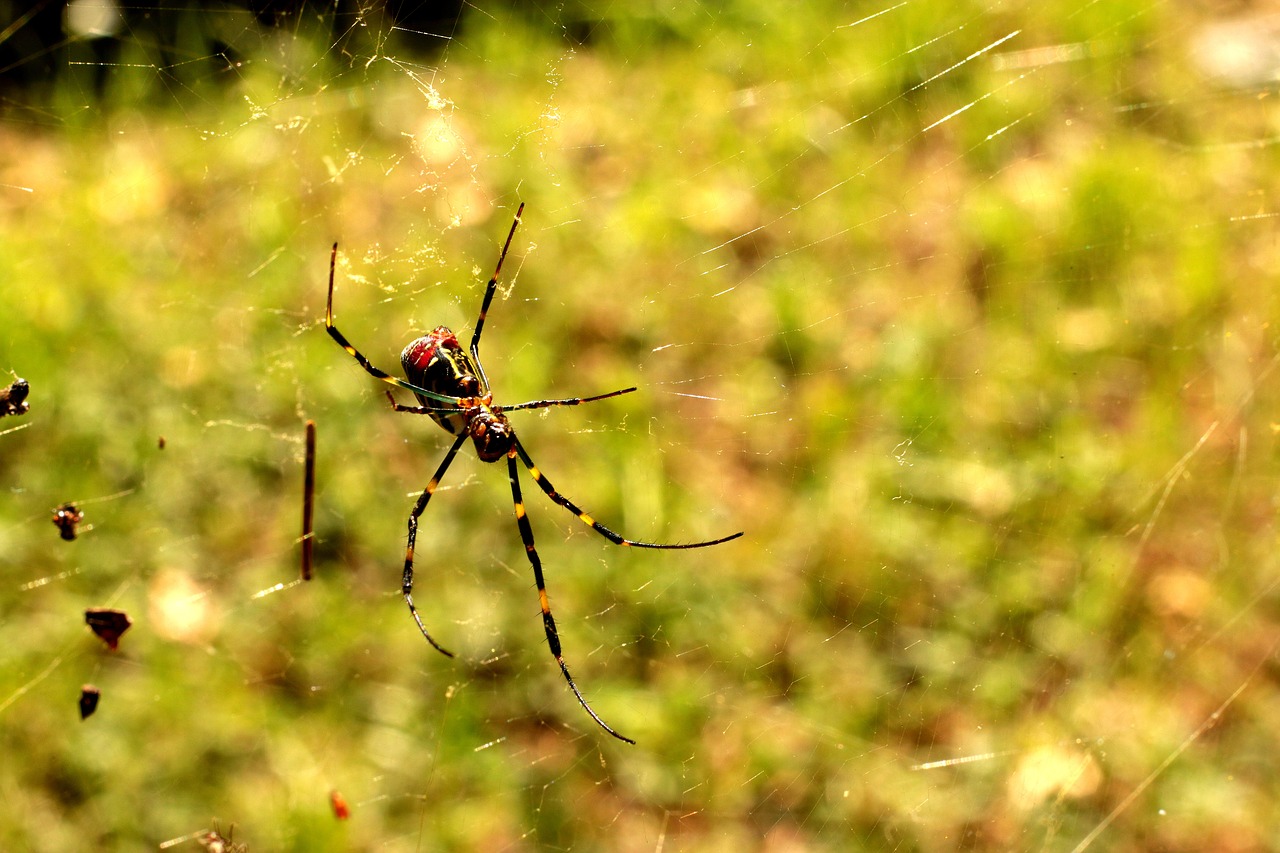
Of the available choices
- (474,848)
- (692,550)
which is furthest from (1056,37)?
(474,848)

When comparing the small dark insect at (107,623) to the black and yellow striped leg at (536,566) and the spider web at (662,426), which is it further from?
the black and yellow striped leg at (536,566)

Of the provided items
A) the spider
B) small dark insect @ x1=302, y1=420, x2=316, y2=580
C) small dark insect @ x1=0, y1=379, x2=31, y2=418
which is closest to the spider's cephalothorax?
the spider

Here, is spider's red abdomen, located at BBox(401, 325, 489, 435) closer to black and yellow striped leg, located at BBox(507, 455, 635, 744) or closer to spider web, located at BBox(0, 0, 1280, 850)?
black and yellow striped leg, located at BBox(507, 455, 635, 744)

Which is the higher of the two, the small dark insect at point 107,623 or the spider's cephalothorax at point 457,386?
the spider's cephalothorax at point 457,386

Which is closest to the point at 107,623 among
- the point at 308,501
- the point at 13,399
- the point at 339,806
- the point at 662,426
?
the point at 308,501

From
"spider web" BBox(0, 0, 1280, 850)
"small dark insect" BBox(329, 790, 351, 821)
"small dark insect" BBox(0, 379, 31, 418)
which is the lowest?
"small dark insect" BBox(329, 790, 351, 821)

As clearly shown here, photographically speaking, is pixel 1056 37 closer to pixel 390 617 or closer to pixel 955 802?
pixel 955 802

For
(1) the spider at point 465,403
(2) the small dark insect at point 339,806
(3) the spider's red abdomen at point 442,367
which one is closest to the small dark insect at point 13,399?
(1) the spider at point 465,403
